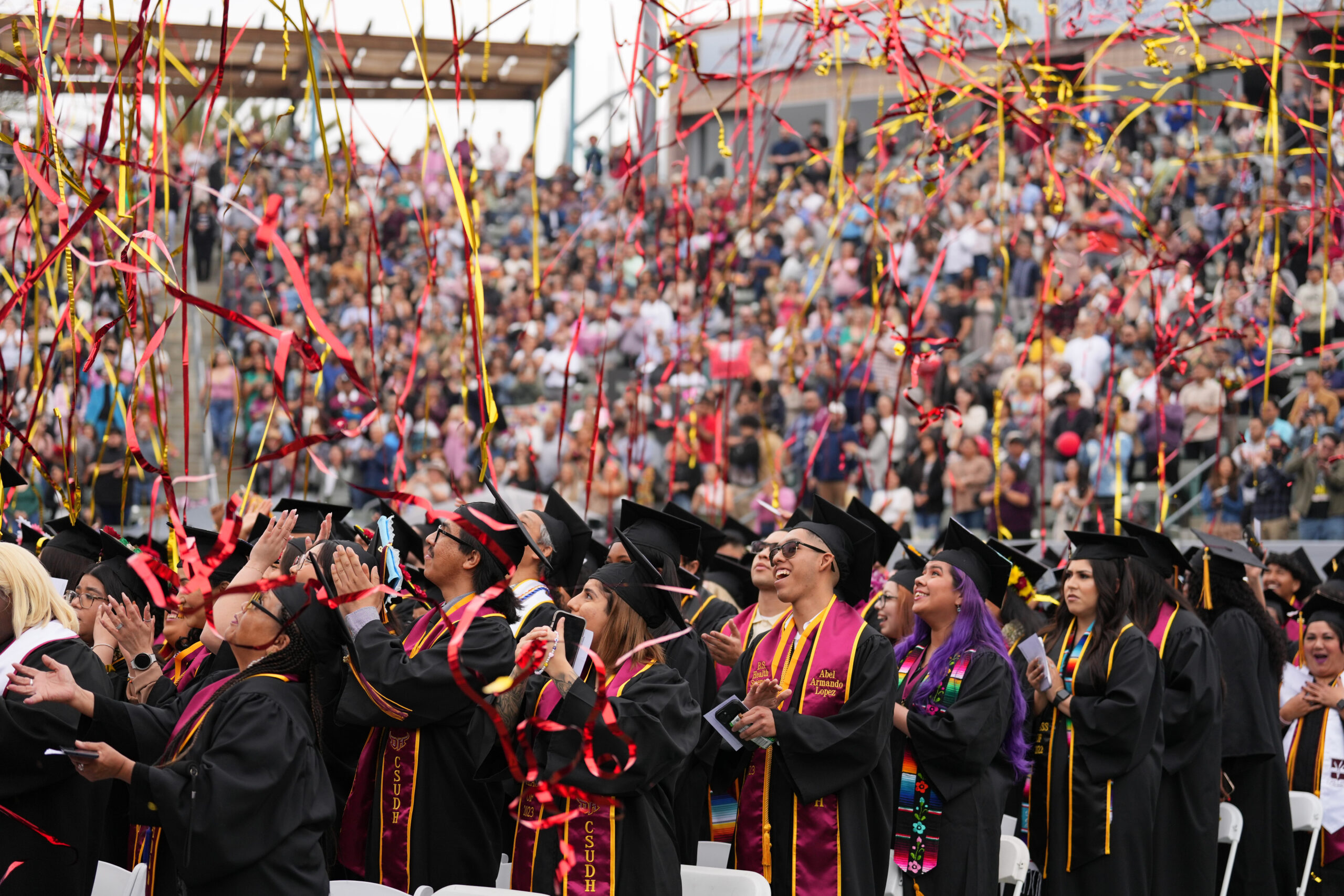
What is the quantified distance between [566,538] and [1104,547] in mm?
2316

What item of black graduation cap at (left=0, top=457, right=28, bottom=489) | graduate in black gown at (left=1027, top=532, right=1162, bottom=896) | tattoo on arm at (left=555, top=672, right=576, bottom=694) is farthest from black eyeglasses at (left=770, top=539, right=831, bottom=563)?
black graduation cap at (left=0, top=457, right=28, bottom=489)

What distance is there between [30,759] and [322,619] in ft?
3.31

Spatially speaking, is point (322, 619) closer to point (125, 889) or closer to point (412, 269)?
point (125, 889)

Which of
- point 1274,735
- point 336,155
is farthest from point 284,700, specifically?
point 336,155

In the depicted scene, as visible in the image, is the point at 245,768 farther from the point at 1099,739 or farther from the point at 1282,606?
the point at 1282,606

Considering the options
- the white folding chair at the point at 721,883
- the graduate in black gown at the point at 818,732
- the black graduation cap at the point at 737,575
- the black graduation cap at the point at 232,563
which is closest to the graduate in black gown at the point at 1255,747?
the graduate in black gown at the point at 818,732

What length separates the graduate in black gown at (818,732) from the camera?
486 centimetres

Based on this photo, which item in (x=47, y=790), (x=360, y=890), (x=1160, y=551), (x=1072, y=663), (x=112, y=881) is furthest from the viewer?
(x=1160, y=551)

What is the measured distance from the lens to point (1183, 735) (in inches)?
240

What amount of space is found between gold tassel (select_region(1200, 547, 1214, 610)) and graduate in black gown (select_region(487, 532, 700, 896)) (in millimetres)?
3727

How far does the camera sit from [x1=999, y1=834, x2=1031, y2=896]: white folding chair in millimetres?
5338

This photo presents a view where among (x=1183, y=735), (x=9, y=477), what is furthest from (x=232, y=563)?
(x=1183, y=735)

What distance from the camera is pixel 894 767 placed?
5539 mm

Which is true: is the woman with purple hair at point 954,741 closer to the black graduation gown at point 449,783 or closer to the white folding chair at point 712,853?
the white folding chair at point 712,853
